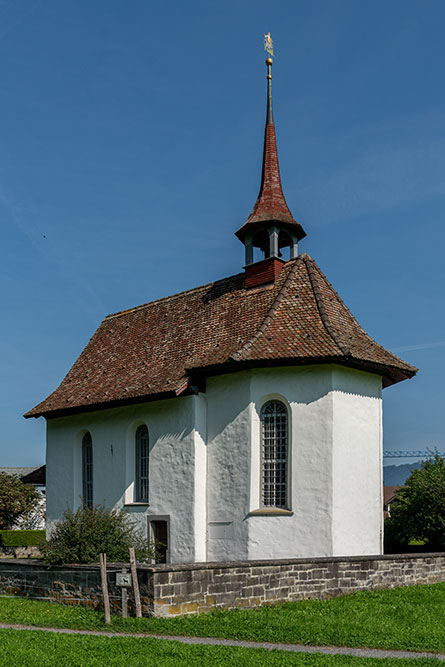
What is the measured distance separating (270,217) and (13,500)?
22.2 m

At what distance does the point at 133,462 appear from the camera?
2330 centimetres

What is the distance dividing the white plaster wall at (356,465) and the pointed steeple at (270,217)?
577cm

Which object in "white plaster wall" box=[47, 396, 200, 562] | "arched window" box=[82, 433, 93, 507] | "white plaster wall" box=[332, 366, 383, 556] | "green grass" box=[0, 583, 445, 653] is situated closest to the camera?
"green grass" box=[0, 583, 445, 653]

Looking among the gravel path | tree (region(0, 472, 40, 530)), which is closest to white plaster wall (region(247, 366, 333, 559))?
the gravel path

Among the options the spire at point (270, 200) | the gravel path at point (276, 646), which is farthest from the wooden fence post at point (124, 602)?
the spire at point (270, 200)

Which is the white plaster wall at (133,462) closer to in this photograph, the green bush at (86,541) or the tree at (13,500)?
the green bush at (86,541)

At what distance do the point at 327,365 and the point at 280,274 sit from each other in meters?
4.63

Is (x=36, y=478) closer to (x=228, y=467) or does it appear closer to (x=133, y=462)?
(x=133, y=462)

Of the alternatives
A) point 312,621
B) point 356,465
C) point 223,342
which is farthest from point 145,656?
point 223,342

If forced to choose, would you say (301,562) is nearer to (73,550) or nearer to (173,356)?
(73,550)

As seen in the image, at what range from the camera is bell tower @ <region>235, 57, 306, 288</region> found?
907 inches

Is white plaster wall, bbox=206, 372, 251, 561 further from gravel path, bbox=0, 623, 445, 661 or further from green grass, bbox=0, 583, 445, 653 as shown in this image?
gravel path, bbox=0, 623, 445, 661

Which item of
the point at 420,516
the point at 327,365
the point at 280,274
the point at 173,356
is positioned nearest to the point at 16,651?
the point at 327,365

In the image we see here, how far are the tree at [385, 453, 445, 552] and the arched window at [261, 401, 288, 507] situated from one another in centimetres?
828
